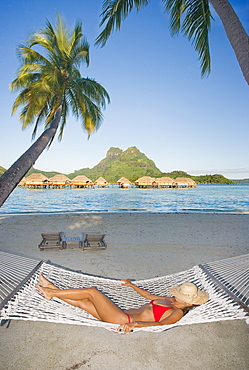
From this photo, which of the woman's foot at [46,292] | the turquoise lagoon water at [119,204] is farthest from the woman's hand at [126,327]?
the turquoise lagoon water at [119,204]

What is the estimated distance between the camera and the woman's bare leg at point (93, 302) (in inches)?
63.0

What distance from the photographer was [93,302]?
164cm

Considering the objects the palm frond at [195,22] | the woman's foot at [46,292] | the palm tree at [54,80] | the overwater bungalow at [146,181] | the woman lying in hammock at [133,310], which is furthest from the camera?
the overwater bungalow at [146,181]

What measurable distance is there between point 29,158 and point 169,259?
2740 mm

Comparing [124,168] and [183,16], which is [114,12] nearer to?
[183,16]

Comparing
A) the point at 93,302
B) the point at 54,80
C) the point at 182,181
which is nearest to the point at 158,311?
the point at 93,302

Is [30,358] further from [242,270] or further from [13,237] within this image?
[13,237]

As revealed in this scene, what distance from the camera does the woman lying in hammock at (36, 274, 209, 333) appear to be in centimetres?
159

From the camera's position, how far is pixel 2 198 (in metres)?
2.83

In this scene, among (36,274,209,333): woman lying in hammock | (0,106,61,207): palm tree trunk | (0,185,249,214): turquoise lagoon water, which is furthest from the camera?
(0,185,249,214): turquoise lagoon water

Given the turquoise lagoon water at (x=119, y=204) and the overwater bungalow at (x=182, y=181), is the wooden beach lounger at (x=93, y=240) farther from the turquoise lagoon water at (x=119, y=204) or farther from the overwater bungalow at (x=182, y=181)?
the overwater bungalow at (x=182, y=181)

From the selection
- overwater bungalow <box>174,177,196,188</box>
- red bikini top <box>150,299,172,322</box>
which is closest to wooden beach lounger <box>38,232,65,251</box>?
red bikini top <box>150,299,172,322</box>

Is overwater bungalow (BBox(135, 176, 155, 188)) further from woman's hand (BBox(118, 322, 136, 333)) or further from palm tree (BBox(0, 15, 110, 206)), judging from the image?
woman's hand (BBox(118, 322, 136, 333))

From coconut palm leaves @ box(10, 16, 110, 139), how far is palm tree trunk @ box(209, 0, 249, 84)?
3.64 meters
